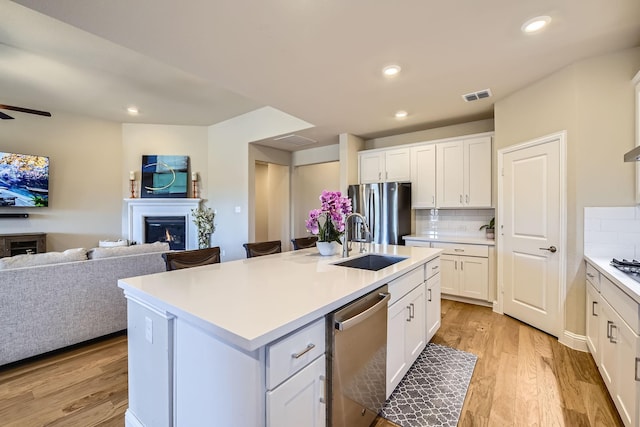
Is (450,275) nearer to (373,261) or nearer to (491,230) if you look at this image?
(491,230)

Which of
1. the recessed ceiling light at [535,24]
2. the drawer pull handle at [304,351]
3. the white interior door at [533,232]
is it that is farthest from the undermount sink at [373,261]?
the recessed ceiling light at [535,24]

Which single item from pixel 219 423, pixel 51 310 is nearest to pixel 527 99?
pixel 219 423

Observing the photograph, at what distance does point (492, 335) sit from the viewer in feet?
8.93

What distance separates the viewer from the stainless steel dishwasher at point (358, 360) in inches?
45.9

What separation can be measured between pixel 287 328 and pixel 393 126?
156 inches

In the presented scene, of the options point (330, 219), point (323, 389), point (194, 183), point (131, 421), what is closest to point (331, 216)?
point (330, 219)

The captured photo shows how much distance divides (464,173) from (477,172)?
158 mm

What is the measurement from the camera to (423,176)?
413 cm

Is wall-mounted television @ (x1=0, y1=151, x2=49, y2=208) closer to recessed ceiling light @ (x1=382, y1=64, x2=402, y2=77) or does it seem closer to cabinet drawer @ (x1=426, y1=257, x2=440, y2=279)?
recessed ceiling light @ (x1=382, y1=64, x2=402, y2=77)

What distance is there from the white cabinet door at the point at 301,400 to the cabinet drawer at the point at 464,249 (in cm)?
301

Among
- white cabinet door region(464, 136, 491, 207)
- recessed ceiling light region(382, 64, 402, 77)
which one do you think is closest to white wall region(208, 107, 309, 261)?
recessed ceiling light region(382, 64, 402, 77)

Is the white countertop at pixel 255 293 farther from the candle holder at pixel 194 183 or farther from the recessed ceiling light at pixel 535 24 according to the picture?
the candle holder at pixel 194 183

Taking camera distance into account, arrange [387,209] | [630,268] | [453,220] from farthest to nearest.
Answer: [453,220] < [387,209] < [630,268]

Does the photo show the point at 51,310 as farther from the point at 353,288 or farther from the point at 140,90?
the point at 140,90
